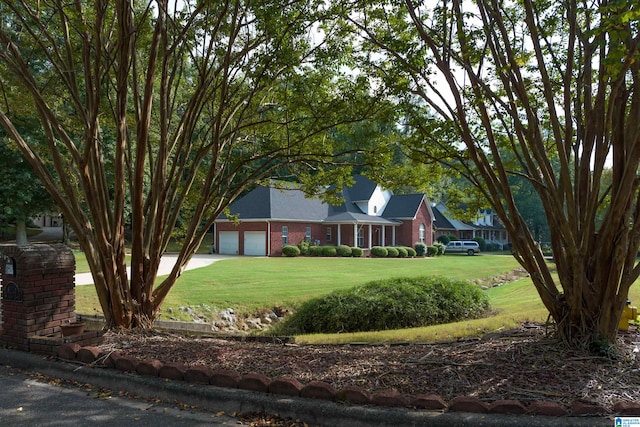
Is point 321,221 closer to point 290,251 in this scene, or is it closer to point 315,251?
point 315,251

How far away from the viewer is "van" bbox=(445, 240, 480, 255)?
159 feet

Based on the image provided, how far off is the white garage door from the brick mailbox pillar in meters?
31.5

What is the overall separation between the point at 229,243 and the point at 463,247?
2457cm

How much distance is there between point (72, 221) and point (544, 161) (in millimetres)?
6058

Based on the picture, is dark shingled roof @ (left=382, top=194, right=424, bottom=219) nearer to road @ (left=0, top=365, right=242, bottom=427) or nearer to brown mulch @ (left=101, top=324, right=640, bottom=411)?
brown mulch @ (left=101, top=324, right=640, bottom=411)

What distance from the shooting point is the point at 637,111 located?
4.70m

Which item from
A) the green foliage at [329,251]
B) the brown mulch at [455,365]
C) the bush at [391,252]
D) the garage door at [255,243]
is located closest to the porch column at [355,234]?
the bush at [391,252]

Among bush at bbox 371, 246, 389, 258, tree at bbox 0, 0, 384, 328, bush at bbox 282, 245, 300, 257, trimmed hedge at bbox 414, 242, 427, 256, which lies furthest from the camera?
trimmed hedge at bbox 414, 242, 427, 256

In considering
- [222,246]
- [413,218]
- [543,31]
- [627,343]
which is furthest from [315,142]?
[413,218]

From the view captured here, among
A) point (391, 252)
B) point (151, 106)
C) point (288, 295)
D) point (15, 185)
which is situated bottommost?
point (288, 295)

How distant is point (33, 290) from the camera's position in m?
5.88

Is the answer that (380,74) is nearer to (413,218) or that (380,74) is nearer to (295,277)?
(295,277)

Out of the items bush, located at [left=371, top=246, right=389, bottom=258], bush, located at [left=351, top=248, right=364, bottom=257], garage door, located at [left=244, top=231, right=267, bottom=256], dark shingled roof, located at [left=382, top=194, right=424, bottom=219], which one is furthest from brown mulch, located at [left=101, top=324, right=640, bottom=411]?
dark shingled roof, located at [left=382, top=194, right=424, bottom=219]

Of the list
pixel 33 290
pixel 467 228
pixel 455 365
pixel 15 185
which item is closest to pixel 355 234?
pixel 15 185
